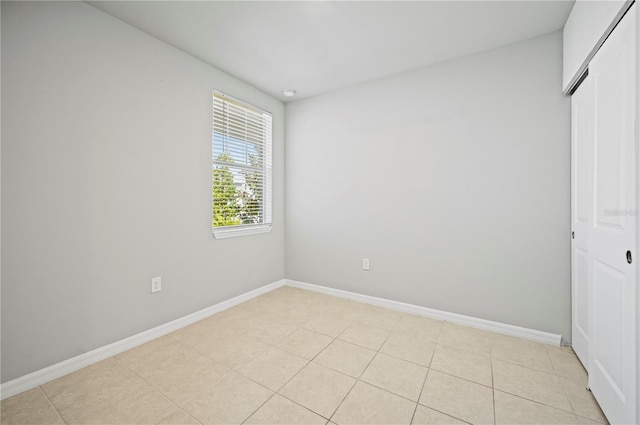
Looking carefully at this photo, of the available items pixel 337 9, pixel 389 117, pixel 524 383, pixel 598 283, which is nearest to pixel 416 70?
pixel 389 117

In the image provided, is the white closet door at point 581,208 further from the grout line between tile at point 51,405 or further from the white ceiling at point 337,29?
the grout line between tile at point 51,405

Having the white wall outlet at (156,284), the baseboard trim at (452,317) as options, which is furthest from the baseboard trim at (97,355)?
the baseboard trim at (452,317)

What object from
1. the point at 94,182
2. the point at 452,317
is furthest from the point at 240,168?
the point at 452,317

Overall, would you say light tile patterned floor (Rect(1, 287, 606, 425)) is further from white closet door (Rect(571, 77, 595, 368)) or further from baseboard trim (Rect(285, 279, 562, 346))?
white closet door (Rect(571, 77, 595, 368))

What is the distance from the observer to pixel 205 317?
2566 mm

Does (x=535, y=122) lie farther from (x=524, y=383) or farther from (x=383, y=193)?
→ (x=524, y=383)

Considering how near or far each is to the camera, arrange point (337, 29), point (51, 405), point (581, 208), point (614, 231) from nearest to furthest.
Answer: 1. point (614, 231)
2. point (51, 405)
3. point (581, 208)
4. point (337, 29)

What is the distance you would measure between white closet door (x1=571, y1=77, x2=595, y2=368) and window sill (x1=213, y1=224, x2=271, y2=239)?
286cm

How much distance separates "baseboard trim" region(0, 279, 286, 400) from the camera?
1.54 m

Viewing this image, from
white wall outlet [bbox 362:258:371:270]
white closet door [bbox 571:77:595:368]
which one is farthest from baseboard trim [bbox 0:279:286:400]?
white closet door [bbox 571:77:595:368]

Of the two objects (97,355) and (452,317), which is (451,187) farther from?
(97,355)

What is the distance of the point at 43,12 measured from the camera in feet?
5.36

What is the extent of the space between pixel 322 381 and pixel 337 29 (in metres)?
2.54

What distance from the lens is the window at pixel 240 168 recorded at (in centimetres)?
275
